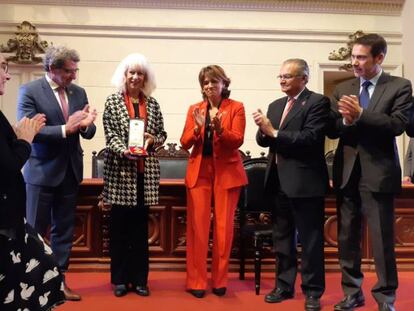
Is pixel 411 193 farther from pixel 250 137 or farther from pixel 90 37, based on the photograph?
pixel 90 37

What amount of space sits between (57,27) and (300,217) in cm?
504

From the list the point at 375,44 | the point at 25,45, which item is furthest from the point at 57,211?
the point at 25,45

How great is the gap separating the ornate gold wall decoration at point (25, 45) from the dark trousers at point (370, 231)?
16.8 ft

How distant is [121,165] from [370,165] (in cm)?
147

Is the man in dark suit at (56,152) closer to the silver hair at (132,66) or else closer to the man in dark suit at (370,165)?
the silver hair at (132,66)

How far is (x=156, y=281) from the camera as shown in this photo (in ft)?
12.0

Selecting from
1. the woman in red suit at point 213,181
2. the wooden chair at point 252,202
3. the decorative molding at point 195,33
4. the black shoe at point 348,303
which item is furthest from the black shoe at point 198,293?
the decorative molding at point 195,33

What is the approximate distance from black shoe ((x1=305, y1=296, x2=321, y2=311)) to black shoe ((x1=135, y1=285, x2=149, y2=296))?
3.28 feet

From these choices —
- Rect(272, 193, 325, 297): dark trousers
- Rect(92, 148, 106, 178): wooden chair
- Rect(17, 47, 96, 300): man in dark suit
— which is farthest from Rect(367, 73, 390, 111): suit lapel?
Rect(92, 148, 106, 178): wooden chair

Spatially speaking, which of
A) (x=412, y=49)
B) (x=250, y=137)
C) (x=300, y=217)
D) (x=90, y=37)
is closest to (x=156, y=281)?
(x=300, y=217)

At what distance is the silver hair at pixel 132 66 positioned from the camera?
3.19 m

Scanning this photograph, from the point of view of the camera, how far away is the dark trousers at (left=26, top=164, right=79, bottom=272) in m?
3.04

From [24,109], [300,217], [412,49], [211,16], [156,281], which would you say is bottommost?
[156,281]

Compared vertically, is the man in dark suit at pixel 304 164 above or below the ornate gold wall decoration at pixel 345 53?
below
